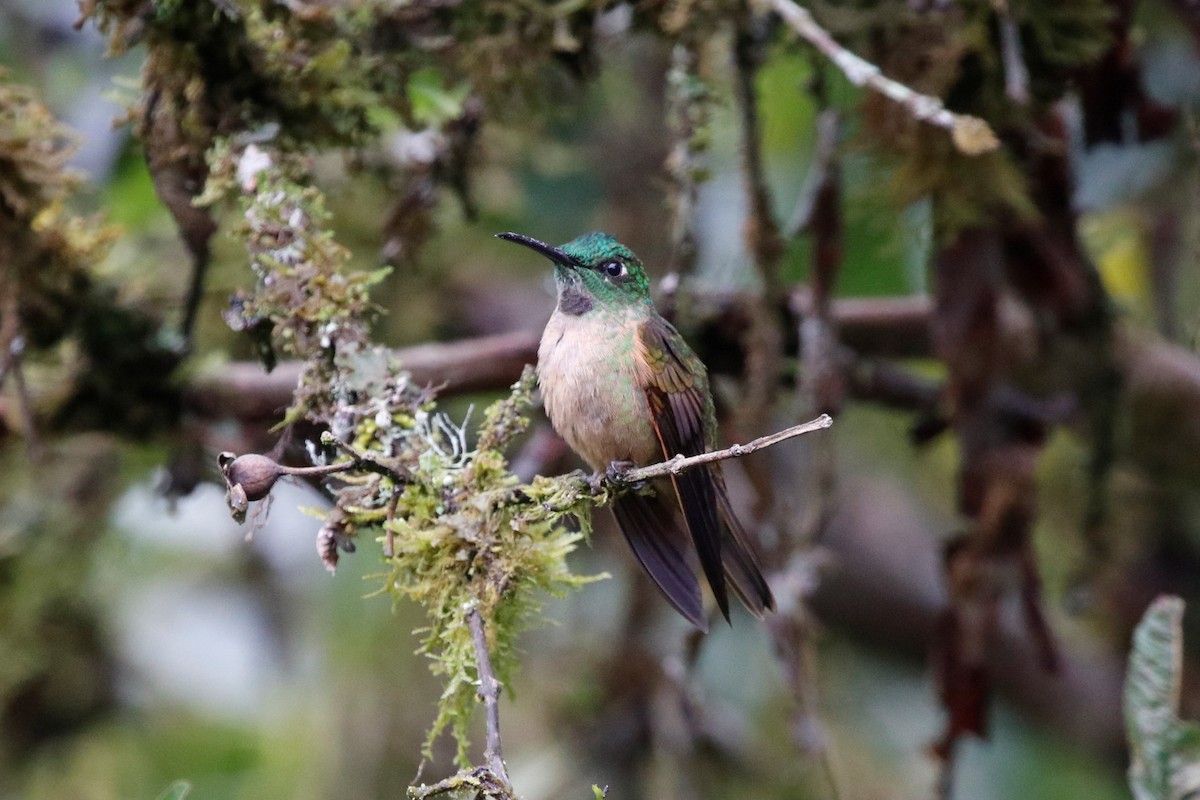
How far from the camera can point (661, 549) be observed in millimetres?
2248

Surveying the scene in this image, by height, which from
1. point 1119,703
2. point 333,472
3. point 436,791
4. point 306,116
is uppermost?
point 306,116

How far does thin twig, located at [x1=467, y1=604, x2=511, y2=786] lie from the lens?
57.2 inches

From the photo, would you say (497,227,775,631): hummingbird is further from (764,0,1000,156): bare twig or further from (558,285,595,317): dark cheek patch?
(764,0,1000,156): bare twig

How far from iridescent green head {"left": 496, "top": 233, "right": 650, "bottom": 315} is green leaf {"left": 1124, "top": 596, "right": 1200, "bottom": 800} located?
1210 mm

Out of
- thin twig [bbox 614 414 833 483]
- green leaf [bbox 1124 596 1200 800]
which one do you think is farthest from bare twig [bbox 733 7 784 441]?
thin twig [bbox 614 414 833 483]

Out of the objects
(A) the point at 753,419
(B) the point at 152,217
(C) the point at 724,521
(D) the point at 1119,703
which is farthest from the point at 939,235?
(B) the point at 152,217

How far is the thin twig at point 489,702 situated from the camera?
1454 millimetres

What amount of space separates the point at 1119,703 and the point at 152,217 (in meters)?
3.96

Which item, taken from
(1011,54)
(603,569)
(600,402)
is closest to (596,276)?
(600,402)

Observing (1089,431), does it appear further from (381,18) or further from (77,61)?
(77,61)

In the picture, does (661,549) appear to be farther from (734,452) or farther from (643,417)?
(734,452)

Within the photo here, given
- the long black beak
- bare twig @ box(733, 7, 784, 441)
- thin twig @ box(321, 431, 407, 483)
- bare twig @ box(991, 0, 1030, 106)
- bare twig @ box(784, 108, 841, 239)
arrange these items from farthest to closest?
1. bare twig @ box(784, 108, 841, 239)
2. bare twig @ box(733, 7, 784, 441)
3. bare twig @ box(991, 0, 1030, 106)
4. the long black beak
5. thin twig @ box(321, 431, 407, 483)

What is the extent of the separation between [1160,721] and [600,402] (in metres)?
1.25

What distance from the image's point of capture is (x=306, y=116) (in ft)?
8.45
